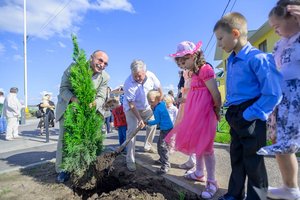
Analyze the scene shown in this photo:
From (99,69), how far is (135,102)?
0.92 m

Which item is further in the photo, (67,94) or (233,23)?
(67,94)

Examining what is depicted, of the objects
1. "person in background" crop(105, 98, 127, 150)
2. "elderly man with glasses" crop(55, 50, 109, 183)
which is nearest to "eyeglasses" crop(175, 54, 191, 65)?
"elderly man with glasses" crop(55, 50, 109, 183)

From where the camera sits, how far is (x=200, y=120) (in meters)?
3.50

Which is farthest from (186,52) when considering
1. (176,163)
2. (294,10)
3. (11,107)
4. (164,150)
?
(11,107)

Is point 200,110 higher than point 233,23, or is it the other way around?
point 233,23

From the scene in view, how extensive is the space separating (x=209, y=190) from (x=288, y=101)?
1.36 metres

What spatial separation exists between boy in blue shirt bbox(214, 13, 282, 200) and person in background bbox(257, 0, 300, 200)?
0.85ft

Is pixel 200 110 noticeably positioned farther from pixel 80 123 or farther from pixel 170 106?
pixel 170 106

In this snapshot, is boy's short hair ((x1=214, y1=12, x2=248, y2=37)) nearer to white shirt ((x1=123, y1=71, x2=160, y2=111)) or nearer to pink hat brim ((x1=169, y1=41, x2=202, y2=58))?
pink hat brim ((x1=169, y1=41, x2=202, y2=58))

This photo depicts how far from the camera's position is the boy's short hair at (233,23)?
9.20 feet

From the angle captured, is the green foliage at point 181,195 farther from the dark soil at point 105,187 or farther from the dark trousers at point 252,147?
the dark trousers at point 252,147

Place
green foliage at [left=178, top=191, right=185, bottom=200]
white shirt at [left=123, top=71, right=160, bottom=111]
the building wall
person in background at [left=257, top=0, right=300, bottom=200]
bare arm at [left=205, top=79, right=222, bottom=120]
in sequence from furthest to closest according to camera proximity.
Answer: the building wall → white shirt at [left=123, top=71, right=160, bottom=111] → bare arm at [left=205, top=79, right=222, bottom=120] → green foliage at [left=178, top=191, right=185, bottom=200] → person in background at [left=257, top=0, right=300, bottom=200]

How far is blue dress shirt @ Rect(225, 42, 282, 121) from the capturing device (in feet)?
8.18

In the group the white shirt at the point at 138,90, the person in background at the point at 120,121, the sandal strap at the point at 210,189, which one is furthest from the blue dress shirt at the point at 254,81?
the person in background at the point at 120,121
